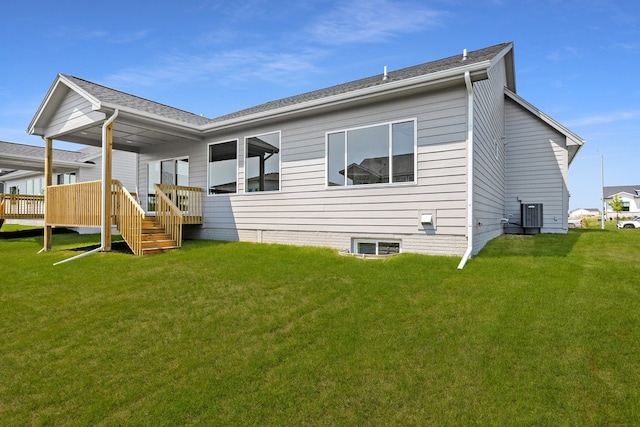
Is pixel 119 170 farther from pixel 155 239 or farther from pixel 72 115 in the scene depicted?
pixel 155 239

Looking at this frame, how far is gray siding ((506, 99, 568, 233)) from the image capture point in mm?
11367

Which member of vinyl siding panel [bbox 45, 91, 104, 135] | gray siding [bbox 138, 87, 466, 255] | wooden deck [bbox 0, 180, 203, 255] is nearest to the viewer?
gray siding [bbox 138, 87, 466, 255]

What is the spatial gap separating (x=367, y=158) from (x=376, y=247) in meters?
1.97

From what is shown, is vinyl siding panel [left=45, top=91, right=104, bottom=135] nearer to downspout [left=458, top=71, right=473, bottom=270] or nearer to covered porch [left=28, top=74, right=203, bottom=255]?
covered porch [left=28, top=74, right=203, bottom=255]

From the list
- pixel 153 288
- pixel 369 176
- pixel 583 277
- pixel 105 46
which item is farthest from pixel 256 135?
pixel 583 277

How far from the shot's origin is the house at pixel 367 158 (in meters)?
6.89

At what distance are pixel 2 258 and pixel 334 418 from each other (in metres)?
10.1

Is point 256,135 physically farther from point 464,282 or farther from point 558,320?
point 558,320

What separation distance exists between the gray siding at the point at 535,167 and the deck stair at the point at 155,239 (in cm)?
1050

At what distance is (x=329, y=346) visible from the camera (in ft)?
11.4

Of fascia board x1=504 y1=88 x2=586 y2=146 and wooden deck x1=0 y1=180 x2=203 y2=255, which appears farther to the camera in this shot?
fascia board x1=504 y1=88 x2=586 y2=146

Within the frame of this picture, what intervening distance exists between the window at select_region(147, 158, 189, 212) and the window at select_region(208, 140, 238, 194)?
126 cm

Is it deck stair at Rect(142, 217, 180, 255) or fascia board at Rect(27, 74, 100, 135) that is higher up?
fascia board at Rect(27, 74, 100, 135)

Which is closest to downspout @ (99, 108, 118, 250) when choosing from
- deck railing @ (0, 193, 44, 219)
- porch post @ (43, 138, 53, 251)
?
porch post @ (43, 138, 53, 251)
